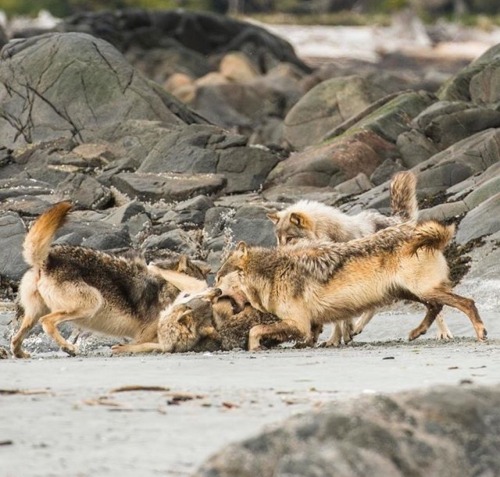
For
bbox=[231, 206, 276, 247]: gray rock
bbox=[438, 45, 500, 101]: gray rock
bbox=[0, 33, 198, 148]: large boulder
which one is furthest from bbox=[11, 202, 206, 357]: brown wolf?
bbox=[438, 45, 500, 101]: gray rock

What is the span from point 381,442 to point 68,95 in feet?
99.5

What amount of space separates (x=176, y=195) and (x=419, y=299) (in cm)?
1490

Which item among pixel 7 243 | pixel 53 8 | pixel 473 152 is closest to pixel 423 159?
pixel 473 152

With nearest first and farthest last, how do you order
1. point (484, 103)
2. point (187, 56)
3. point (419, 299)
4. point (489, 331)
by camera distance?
point (419, 299) < point (489, 331) < point (484, 103) < point (187, 56)

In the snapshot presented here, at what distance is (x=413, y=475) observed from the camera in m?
5.65

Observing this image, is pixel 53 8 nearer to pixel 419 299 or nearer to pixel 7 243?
pixel 7 243

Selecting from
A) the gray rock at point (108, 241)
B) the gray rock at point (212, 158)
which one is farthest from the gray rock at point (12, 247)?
the gray rock at point (212, 158)

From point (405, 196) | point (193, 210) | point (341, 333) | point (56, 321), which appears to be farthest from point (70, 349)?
point (193, 210)

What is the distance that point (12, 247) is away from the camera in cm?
2303

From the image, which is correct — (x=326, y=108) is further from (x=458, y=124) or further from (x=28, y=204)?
(x=28, y=204)

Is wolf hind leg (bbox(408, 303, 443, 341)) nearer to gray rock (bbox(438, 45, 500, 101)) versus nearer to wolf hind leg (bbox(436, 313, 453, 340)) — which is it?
wolf hind leg (bbox(436, 313, 453, 340))

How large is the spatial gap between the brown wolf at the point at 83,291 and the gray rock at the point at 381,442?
26.2 feet

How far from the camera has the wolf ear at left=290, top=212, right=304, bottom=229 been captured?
1708cm

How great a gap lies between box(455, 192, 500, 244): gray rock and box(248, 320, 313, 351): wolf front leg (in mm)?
7022
